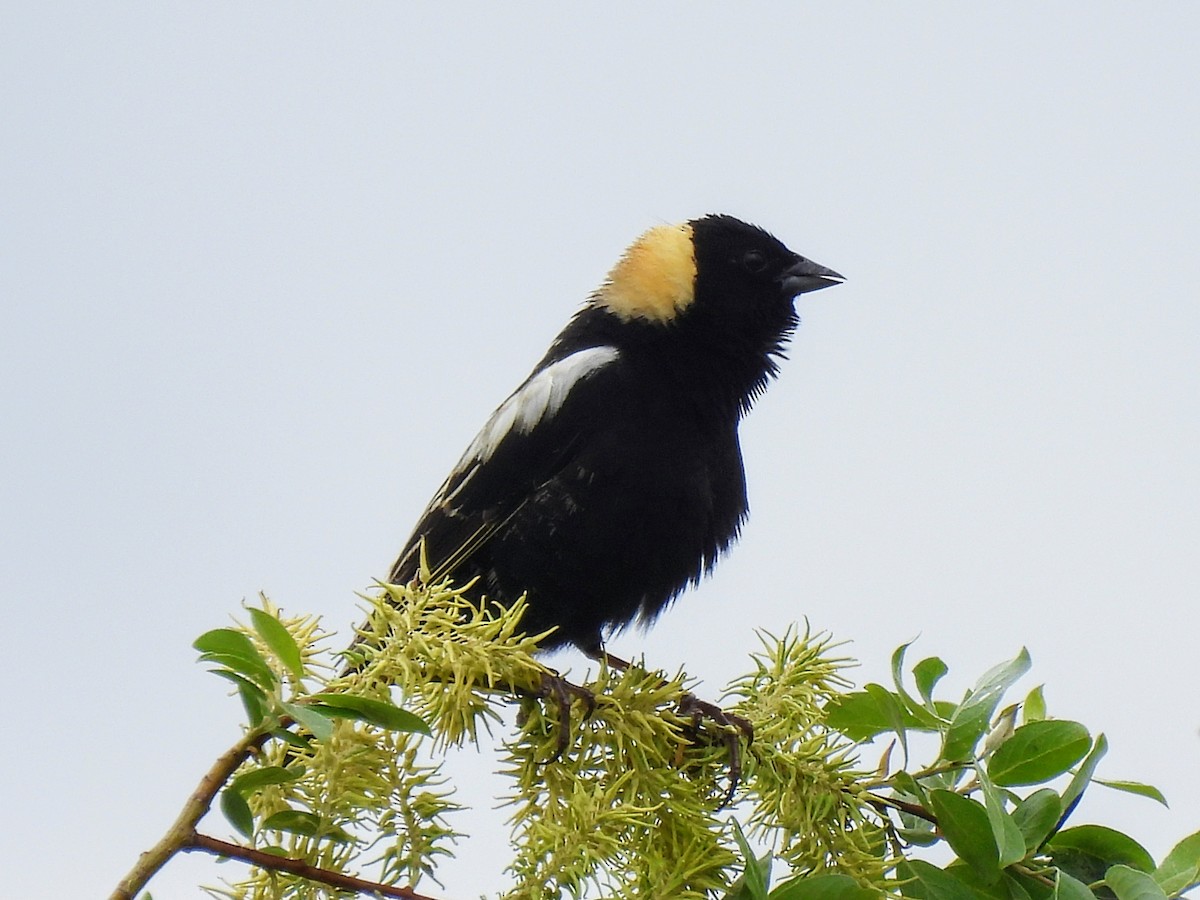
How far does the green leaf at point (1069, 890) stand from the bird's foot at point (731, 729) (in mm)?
420

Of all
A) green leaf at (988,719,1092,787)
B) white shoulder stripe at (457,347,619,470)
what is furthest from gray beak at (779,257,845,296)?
green leaf at (988,719,1092,787)

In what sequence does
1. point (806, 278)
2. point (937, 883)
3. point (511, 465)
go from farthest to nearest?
point (806, 278) < point (511, 465) < point (937, 883)

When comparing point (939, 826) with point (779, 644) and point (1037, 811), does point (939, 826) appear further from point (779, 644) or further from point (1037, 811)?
point (779, 644)

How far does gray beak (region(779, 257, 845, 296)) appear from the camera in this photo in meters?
3.44

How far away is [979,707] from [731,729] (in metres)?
0.34

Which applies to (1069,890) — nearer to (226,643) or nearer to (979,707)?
(979,707)

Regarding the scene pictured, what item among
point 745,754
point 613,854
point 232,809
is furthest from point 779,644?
point 232,809

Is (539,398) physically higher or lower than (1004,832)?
higher

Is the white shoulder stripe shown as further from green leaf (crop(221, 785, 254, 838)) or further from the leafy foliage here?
green leaf (crop(221, 785, 254, 838))

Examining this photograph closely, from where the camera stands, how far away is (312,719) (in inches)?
46.0

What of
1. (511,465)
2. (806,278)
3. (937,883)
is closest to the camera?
(937,883)

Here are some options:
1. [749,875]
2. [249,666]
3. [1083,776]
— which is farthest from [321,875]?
[1083,776]

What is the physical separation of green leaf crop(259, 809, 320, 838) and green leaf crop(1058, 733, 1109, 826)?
0.82 meters

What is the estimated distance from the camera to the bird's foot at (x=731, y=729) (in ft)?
5.51
